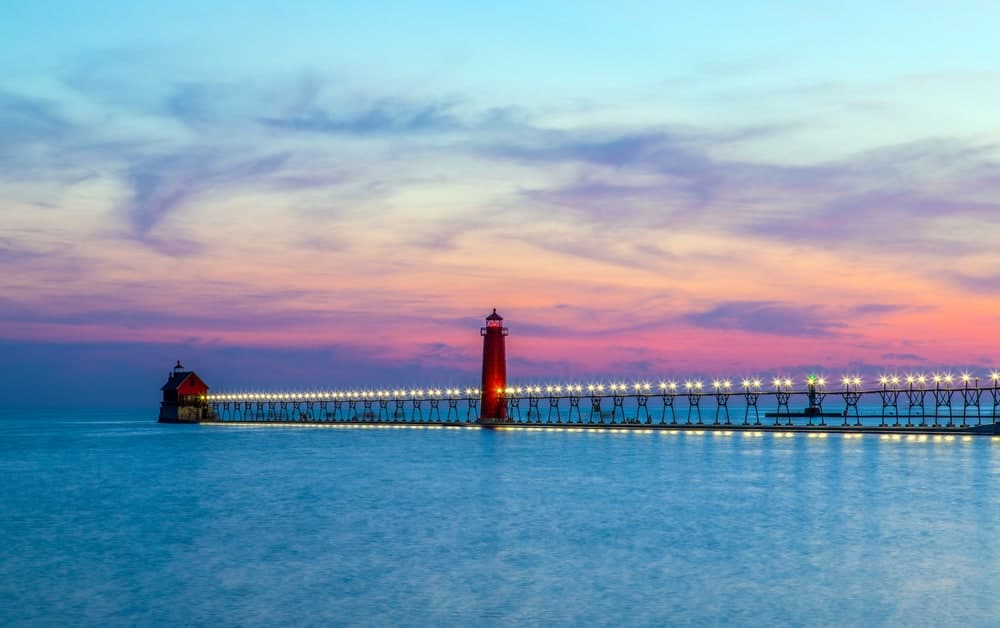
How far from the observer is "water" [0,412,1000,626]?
79.2 feet

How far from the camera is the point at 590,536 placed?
1378 inches

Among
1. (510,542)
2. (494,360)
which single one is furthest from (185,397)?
(510,542)

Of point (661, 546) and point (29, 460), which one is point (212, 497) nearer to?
point (661, 546)

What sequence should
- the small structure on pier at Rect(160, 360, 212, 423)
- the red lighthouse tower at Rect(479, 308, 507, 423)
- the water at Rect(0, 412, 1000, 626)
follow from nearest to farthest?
the water at Rect(0, 412, 1000, 626)
the red lighthouse tower at Rect(479, 308, 507, 423)
the small structure on pier at Rect(160, 360, 212, 423)

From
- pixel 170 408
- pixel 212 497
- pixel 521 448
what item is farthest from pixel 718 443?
pixel 170 408

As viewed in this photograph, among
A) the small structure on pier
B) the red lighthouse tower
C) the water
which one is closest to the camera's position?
the water

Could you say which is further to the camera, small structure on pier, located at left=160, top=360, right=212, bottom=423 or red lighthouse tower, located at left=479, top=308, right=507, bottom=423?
small structure on pier, located at left=160, top=360, right=212, bottom=423

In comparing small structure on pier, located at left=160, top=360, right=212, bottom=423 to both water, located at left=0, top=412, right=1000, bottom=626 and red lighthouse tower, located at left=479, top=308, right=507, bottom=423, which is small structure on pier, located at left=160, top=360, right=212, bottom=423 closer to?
red lighthouse tower, located at left=479, top=308, right=507, bottom=423

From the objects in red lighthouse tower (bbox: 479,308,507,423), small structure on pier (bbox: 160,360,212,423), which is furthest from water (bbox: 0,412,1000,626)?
small structure on pier (bbox: 160,360,212,423)

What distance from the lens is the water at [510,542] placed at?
24.1 meters

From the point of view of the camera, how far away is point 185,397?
13025 centimetres

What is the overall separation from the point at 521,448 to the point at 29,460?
38.3 m

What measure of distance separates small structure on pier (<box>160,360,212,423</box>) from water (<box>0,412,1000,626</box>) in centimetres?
6325

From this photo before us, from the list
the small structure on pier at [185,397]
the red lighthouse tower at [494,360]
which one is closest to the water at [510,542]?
the red lighthouse tower at [494,360]
